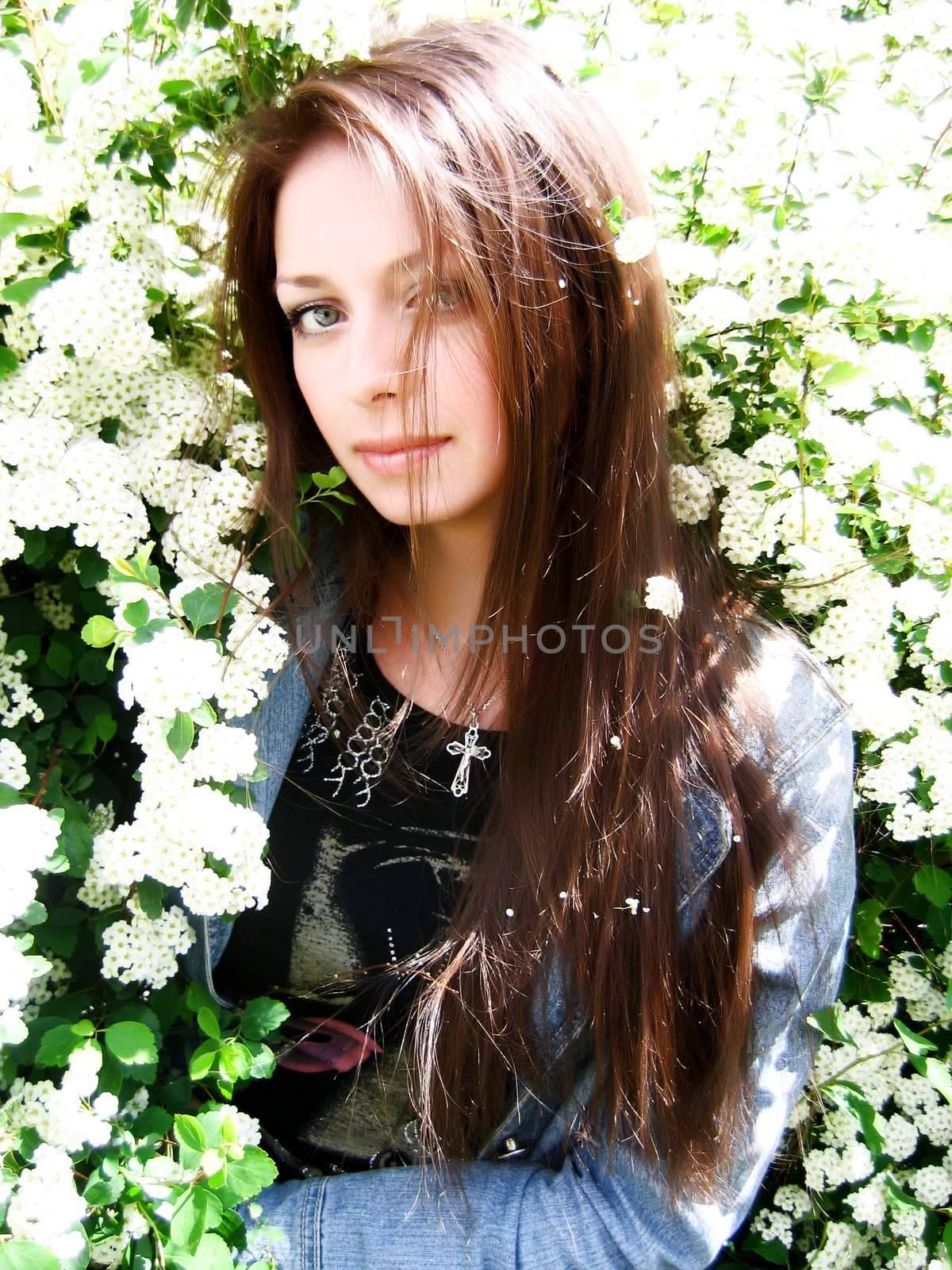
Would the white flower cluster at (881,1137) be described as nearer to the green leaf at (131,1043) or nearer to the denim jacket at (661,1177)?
the denim jacket at (661,1177)

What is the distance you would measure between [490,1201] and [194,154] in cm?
138

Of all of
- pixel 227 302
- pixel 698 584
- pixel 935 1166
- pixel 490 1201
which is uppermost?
pixel 227 302

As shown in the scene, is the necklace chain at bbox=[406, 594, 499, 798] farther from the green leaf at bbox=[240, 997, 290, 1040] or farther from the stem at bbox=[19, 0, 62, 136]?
the stem at bbox=[19, 0, 62, 136]

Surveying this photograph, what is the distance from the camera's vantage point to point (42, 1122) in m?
1.04

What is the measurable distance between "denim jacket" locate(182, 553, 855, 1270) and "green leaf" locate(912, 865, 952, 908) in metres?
0.14

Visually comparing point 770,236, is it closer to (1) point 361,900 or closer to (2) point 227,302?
(2) point 227,302

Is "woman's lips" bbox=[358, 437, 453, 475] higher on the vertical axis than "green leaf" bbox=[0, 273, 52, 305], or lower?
lower

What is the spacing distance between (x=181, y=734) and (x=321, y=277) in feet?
1.74

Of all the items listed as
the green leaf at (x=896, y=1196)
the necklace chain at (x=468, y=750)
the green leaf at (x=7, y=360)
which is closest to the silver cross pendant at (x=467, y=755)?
the necklace chain at (x=468, y=750)

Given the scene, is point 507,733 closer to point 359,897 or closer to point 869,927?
point 359,897

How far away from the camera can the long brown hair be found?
3.59 feet

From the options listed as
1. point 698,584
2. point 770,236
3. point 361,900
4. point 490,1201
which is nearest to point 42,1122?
point 361,900

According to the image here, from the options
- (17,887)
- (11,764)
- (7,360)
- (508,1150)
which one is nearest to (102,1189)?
(17,887)

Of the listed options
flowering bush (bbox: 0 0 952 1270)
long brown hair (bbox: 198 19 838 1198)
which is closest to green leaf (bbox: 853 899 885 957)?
flowering bush (bbox: 0 0 952 1270)
